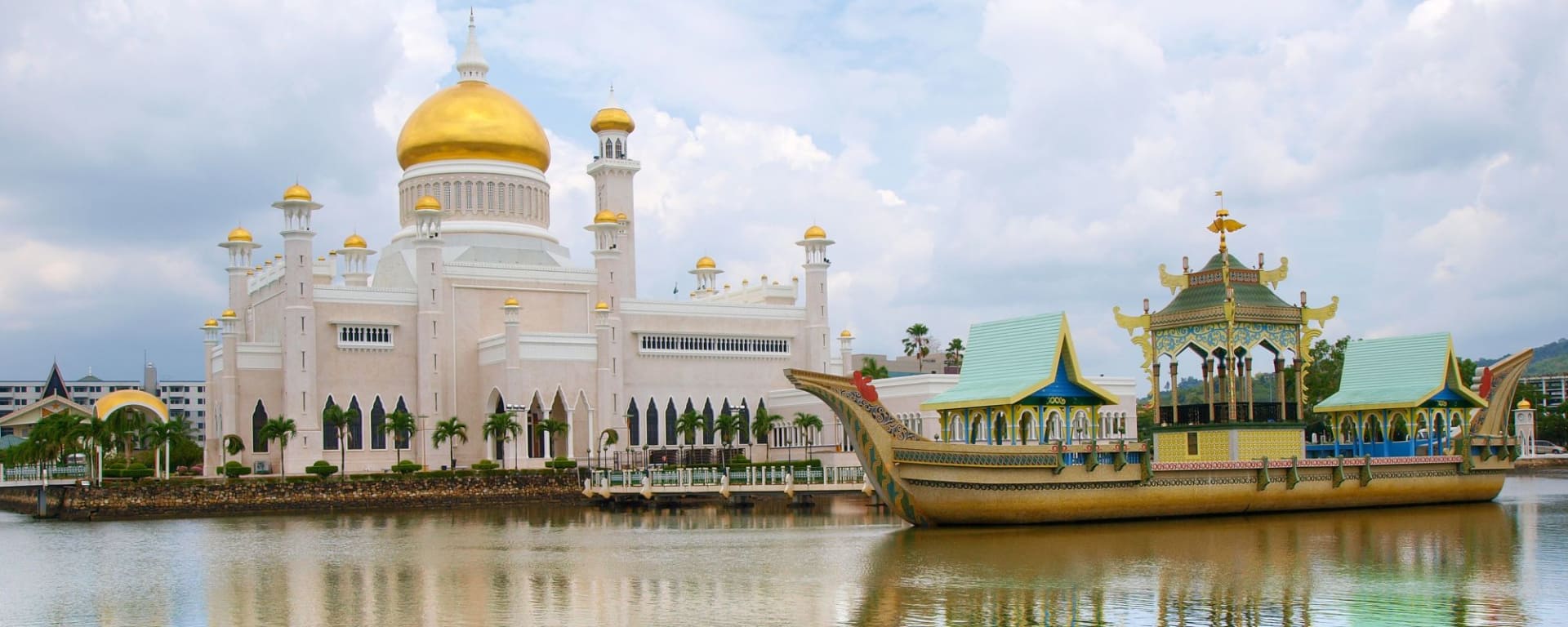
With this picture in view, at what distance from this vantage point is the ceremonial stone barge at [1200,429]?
3075cm

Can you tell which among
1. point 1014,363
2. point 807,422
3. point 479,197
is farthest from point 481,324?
point 1014,363

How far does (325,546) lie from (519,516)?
11356 mm

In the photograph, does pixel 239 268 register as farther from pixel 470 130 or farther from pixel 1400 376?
pixel 1400 376

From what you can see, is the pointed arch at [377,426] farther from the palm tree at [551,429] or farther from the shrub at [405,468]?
the palm tree at [551,429]

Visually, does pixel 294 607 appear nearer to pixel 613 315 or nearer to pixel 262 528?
pixel 262 528

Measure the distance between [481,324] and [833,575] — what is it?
136 ft

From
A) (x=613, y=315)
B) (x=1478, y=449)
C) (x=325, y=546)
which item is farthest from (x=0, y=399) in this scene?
(x=1478, y=449)

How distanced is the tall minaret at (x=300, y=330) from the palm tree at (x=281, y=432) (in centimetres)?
62

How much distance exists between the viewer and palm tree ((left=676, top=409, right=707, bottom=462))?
61.2 metres

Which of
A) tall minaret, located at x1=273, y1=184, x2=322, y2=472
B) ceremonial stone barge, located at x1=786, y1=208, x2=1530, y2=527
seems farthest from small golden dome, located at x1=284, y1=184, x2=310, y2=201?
ceremonial stone barge, located at x1=786, y1=208, x2=1530, y2=527

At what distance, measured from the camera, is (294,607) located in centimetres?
2131

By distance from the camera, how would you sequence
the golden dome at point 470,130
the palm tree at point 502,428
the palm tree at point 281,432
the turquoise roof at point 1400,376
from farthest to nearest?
1. the golden dome at point 470,130
2. the palm tree at point 502,428
3. the palm tree at point 281,432
4. the turquoise roof at point 1400,376

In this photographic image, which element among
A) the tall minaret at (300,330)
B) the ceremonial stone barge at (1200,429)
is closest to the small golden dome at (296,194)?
the tall minaret at (300,330)

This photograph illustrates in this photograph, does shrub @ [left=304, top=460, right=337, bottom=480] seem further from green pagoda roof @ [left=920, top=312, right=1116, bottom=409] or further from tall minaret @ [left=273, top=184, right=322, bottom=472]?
green pagoda roof @ [left=920, top=312, right=1116, bottom=409]
